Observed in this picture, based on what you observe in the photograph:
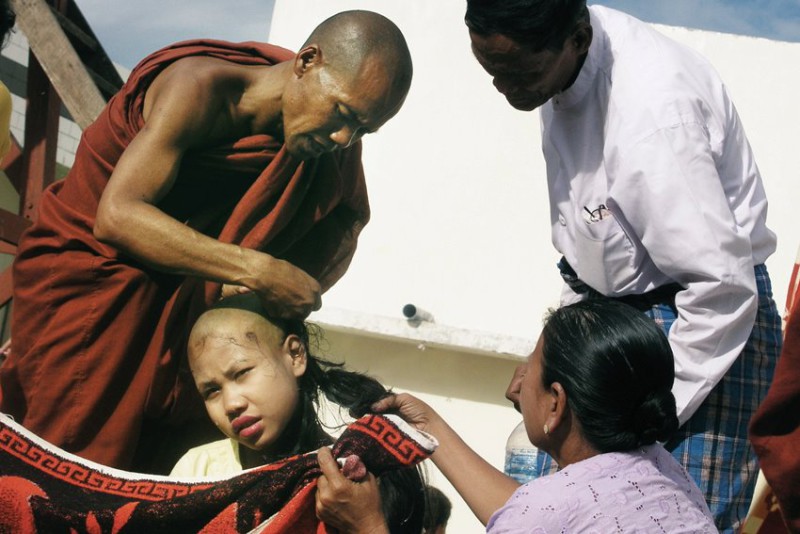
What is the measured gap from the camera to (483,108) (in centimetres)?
623

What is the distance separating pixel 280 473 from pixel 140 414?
0.59 metres

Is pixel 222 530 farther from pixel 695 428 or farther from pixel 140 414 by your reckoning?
pixel 695 428

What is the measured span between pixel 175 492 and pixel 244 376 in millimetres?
348

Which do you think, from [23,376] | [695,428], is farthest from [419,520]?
[23,376]

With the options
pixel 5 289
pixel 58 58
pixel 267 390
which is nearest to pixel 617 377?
pixel 267 390

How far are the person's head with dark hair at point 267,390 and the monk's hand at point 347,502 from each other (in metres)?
0.34

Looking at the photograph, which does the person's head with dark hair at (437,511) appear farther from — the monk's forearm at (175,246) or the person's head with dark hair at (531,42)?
the person's head with dark hair at (531,42)

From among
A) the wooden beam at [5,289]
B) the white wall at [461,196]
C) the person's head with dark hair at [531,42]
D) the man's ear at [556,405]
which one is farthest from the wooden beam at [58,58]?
the man's ear at [556,405]

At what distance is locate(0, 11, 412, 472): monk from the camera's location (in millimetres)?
2580

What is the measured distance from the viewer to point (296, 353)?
2760 millimetres

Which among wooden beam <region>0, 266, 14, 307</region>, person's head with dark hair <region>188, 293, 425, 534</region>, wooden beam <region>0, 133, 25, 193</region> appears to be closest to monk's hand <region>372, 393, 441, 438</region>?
person's head with dark hair <region>188, 293, 425, 534</region>

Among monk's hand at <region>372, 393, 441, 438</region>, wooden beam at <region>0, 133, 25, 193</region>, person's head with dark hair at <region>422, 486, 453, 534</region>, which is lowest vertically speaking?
person's head with dark hair at <region>422, 486, 453, 534</region>

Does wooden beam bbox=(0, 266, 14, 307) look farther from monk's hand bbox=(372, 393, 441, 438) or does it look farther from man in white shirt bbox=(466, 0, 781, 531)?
man in white shirt bbox=(466, 0, 781, 531)

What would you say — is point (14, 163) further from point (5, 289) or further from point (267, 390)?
point (267, 390)
